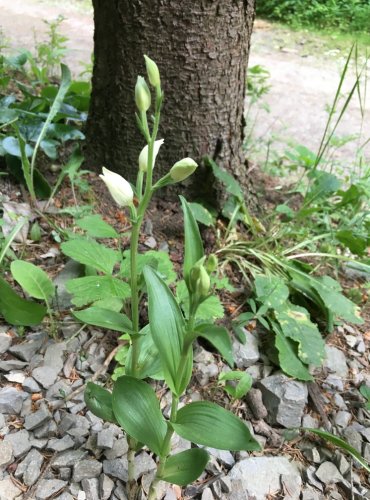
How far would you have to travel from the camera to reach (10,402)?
56.3 inches

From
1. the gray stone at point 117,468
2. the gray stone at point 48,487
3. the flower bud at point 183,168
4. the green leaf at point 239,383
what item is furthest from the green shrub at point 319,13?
the gray stone at point 48,487

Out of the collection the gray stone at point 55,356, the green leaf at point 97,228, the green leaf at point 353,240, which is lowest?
the gray stone at point 55,356

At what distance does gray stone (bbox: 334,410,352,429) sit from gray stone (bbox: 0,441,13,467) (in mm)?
956

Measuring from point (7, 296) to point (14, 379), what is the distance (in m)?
0.25

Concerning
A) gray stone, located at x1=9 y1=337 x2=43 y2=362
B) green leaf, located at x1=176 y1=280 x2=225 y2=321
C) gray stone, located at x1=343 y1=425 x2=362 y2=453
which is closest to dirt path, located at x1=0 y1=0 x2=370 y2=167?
green leaf, located at x1=176 y1=280 x2=225 y2=321

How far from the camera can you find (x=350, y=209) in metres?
2.38

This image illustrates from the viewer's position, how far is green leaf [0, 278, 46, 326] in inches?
61.5

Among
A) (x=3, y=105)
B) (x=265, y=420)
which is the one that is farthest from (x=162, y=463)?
(x=3, y=105)

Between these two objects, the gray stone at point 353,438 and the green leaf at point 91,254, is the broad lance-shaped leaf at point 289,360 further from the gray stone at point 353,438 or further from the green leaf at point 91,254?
the green leaf at point 91,254

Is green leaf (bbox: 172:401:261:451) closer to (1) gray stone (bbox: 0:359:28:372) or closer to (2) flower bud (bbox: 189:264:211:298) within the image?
(2) flower bud (bbox: 189:264:211:298)

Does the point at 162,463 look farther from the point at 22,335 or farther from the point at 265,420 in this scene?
the point at 22,335

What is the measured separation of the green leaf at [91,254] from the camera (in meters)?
1.47

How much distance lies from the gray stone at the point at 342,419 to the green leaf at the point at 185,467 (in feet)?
2.10

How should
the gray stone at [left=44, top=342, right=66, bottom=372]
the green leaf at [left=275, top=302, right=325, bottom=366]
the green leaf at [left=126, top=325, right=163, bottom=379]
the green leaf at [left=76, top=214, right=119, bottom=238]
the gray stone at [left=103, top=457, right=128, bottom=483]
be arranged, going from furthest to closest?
1. the green leaf at [left=275, top=302, right=325, bottom=366]
2. the gray stone at [left=44, top=342, right=66, bottom=372]
3. the green leaf at [left=76, top=214, right=119, bottom=238]
4. the gray stone at [left=103, top=457, right=128, bottom=483]
5. the green leaf at [left=126, top=325, right=163, bottom=379]
